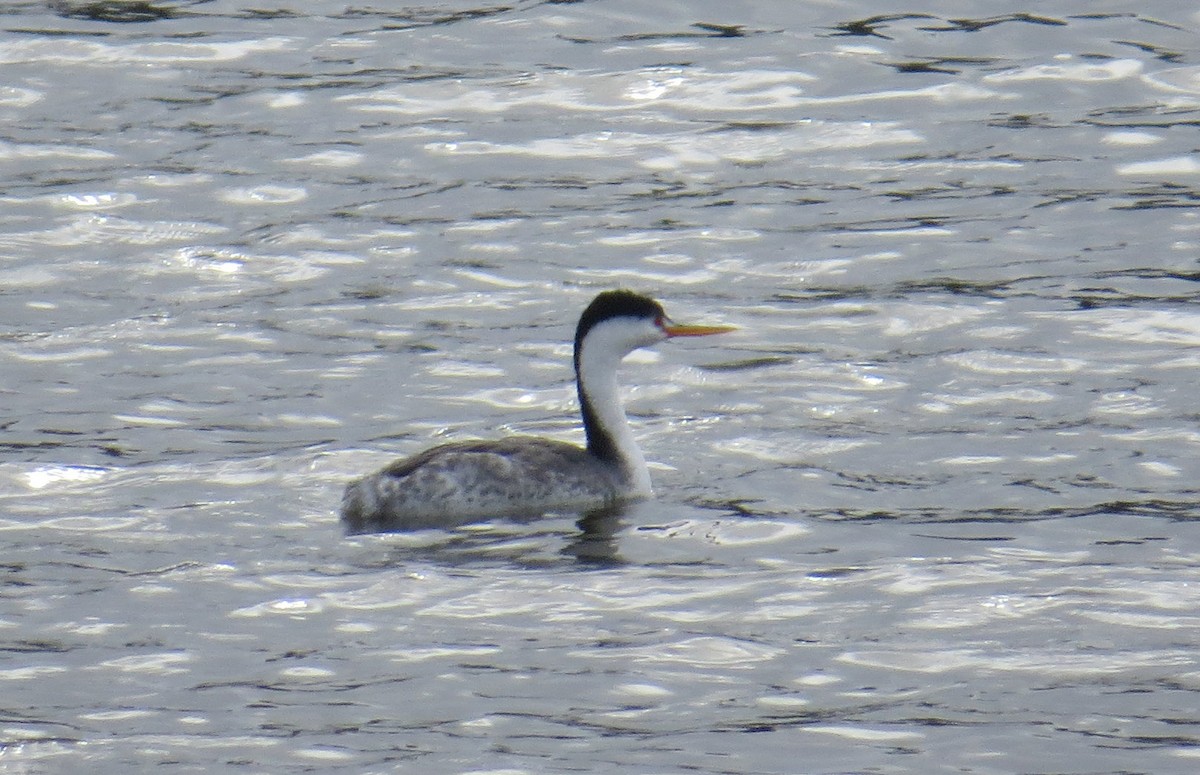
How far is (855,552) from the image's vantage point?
10.9m

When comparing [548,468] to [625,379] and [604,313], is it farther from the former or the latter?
[625,379]

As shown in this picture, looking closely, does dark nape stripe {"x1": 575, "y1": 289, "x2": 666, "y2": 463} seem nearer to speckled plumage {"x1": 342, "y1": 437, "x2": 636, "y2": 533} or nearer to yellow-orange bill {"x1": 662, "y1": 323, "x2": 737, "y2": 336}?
yellow-orange bill {"x1": 662, "y1": 323, "x2": 737, "y2": 336}

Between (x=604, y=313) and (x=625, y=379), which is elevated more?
(x=604, y=313)

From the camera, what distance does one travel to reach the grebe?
11594 mm

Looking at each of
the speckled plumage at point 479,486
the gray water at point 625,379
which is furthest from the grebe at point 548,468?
the gray water at point 625,379

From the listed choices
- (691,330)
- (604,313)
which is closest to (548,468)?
(604,313)

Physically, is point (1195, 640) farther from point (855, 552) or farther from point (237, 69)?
point (237, 69)

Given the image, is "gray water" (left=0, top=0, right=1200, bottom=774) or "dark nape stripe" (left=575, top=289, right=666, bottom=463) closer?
"gray water" (left=0, top=0, right=1200, bottom=774)

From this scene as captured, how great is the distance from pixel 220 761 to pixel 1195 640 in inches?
151

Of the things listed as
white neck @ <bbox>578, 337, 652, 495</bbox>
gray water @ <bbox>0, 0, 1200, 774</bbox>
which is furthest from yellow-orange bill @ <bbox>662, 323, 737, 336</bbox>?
gray water @ <bbox>0, 0, 1200, 774</bbox>

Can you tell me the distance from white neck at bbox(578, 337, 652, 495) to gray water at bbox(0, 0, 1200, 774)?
0.37 meters

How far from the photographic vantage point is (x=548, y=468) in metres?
12.1

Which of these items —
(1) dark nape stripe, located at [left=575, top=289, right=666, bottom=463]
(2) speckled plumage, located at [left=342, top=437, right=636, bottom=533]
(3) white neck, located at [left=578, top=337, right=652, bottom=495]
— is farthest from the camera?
(1) dark nape stripe, located at [left=575, top=289, right=666, bottom=463]

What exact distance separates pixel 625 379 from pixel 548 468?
250 centimetres
